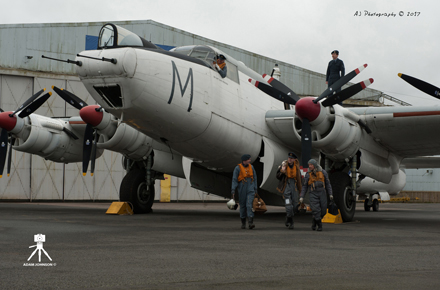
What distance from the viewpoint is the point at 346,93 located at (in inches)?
545

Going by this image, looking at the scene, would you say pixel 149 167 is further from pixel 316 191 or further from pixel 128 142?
pixel 316 191

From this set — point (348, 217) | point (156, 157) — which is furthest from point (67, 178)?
point (348, 217)

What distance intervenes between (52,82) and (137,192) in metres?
17.9

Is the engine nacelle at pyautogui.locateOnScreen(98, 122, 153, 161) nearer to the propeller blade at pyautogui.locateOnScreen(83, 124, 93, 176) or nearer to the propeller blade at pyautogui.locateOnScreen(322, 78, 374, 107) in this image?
the propeller blade at pyautogui.locateOnScreen(83, 124, 93, 176)

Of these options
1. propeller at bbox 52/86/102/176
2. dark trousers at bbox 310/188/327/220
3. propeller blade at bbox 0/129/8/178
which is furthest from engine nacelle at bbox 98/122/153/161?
dark trousers at bbox 310/188/327/220

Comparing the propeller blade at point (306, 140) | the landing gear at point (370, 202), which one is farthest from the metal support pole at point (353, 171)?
the landing gear at point (370, 202)

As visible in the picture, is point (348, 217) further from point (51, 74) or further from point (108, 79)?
point (51, 74)

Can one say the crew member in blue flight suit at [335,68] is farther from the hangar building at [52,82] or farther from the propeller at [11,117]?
the hangar building at [52,82]

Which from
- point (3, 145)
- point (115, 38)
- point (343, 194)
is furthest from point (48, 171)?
point (343, 194)

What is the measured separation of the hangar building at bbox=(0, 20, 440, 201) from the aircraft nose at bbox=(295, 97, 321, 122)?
20.3m

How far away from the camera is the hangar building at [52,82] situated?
30953 millimetres

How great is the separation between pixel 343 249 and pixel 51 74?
2796cm

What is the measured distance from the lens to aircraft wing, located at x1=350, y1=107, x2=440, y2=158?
567 inches

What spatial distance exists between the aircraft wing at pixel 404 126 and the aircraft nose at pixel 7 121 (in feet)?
39.0
